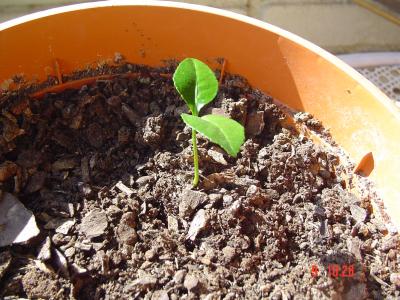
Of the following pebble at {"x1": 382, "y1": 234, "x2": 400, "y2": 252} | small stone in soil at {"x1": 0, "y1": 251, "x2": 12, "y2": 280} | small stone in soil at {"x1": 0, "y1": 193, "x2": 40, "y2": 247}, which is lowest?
pebble at {"x1": 382, "y1": 234, "x2": 400, "y2": 252}

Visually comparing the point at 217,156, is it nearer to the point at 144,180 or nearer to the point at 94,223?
the point at 144,180

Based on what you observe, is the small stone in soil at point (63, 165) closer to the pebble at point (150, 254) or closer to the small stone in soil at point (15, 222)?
the small stone in soil at point (15, 222)

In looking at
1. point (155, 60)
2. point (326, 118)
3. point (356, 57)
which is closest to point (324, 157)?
point (326, 118)

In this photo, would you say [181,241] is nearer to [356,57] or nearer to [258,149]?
[258,149]

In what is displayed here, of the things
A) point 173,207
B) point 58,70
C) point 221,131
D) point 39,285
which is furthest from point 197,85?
point 39,285

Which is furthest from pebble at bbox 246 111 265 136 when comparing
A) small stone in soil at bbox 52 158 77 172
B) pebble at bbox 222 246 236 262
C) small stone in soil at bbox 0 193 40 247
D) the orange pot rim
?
small stone in soil at bbox 0 193 40 247

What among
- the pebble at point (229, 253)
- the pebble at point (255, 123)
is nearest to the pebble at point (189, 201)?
the pebble at point (229, 253)

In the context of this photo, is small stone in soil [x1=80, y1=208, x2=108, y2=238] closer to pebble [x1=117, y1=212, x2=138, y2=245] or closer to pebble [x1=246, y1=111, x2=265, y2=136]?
pebble [x1=117, y1=212, x2=138, y2=245]
